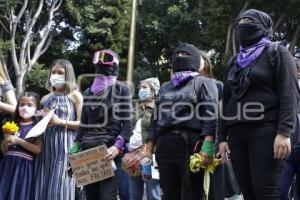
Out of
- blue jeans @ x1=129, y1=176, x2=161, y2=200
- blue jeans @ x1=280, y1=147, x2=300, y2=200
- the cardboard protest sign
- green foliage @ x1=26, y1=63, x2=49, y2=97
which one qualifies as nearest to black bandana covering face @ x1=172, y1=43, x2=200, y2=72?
the cardboard protest sign

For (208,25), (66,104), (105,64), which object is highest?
(208,25)

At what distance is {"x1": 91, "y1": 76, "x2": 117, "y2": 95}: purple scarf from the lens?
16.7ft

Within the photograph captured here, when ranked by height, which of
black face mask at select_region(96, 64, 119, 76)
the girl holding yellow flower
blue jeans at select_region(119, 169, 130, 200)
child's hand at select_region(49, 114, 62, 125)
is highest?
black face mask at select_region(96, 64, 119, 76)

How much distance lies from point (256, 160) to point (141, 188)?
3.72 m

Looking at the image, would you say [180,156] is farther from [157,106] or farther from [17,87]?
[17,87]

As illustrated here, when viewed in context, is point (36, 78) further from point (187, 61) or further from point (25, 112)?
point (187, 61)

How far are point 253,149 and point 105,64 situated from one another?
1.94 meters

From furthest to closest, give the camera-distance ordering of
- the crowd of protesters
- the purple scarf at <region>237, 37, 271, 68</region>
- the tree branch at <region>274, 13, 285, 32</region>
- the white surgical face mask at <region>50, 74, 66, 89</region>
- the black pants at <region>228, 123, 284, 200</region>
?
the tree branch at <region>274, 13, 285, 32</region>
the white surgical face mask at <region>50, 74, 66, 89</region>
the purple scarf at <region>237, 37, 271, 68</region>
the crowd of protesters
the black pants at <region>228, 123, 284, 200</region>

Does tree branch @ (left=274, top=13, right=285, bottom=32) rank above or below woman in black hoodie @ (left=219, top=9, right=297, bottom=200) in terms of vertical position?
above

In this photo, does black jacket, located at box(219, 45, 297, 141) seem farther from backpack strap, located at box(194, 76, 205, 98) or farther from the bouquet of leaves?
the bouquet of leaves

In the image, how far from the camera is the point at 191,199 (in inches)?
174

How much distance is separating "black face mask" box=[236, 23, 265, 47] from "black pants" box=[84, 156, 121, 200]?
1705mm

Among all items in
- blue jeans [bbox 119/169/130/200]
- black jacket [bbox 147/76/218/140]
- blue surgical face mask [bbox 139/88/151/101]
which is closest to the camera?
black jacket [bbox 147/76/218/140]

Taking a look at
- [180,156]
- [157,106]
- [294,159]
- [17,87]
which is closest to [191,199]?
[180,156]
